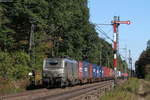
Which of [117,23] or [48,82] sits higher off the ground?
[117,23]

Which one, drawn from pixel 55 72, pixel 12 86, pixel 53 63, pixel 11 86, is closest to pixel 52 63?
pixel 53 63

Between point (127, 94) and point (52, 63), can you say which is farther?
point (52, 63)

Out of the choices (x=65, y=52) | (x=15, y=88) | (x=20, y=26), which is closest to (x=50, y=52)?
(x=65, y=52)

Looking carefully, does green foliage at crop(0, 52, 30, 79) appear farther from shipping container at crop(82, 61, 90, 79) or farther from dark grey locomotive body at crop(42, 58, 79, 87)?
shipping container at crop(82, 61, 90, 79)

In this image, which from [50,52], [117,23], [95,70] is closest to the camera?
[117,23]

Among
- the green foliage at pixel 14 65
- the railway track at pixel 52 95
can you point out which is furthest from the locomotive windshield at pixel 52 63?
the railway track at pixel 52 95

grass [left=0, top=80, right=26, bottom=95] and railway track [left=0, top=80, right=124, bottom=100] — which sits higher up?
grass [left=0, top=80, right=26, bottom=95]

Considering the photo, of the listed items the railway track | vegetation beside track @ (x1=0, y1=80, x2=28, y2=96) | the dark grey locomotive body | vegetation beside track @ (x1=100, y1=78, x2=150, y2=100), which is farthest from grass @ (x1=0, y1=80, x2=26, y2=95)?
vegetation beside track @ (x1=100, y1=78, x2=150, y2=100)

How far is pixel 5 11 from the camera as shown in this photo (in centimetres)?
4794

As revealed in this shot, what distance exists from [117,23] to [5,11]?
57.2ft

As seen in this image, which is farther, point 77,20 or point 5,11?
point 77,20

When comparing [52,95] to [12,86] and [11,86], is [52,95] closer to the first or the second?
[11,86]

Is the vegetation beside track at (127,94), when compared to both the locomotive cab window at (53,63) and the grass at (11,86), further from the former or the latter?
the grass at (11,86)

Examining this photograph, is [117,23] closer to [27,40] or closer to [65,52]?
[27,40]
